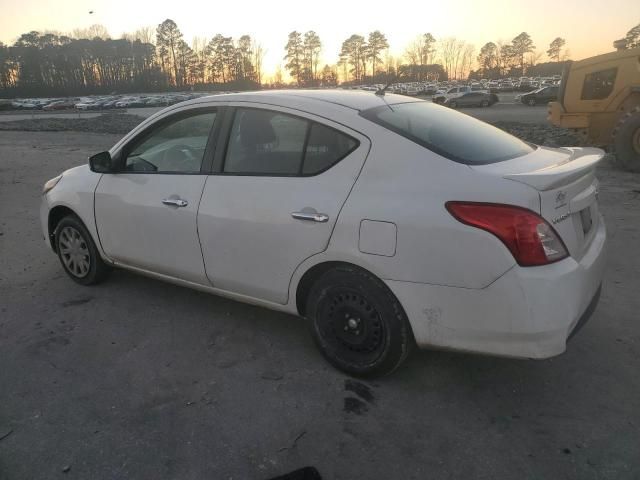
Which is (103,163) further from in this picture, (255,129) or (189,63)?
(189,63)

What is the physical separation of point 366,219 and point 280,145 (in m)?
0.85

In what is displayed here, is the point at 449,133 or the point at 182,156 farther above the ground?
the point at 449,133

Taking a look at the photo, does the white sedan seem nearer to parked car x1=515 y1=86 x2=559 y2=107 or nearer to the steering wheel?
the steering wheel

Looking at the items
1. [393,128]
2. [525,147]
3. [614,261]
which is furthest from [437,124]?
[614,261]

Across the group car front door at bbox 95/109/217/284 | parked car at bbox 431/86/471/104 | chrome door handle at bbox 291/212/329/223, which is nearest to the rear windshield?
chrome door handle at bbox 291/212/329/223

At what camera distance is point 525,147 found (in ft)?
11.0

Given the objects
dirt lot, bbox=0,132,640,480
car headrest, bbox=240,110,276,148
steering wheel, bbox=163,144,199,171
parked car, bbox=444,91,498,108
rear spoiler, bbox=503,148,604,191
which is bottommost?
parked car, bbox=444,91,498,108

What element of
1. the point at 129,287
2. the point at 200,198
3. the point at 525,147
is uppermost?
the point at 525,147

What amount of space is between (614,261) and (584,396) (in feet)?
8.34

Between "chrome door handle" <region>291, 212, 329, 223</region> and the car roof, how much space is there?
2.31 feet

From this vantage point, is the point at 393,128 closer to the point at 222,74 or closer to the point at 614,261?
the point at 614,261

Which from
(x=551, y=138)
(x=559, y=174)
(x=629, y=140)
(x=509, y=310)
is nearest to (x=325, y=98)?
(x=559, y=174)

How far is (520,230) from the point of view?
2.37 m

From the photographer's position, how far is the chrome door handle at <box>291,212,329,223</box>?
2844mm
